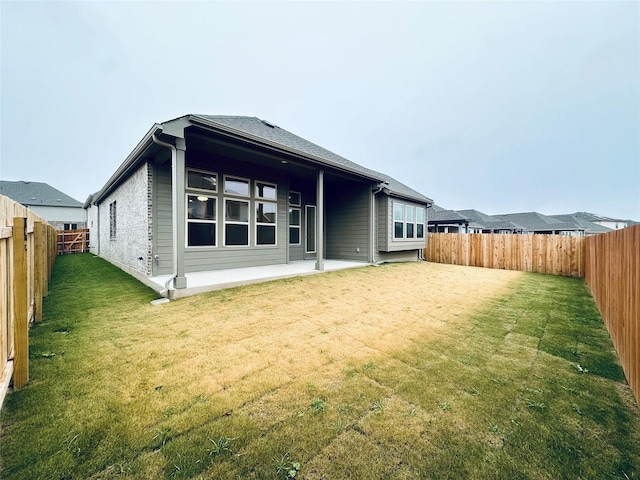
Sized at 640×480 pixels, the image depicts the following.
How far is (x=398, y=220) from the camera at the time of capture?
11352 mm

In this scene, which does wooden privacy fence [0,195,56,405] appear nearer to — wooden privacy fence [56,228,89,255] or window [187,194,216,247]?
window [187,194,216,247]

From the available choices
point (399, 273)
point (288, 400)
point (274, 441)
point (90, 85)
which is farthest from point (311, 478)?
point (90, 85)

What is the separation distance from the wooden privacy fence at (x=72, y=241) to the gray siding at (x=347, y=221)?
1529cm

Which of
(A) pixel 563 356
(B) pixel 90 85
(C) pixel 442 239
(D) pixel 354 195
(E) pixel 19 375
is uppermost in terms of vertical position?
(B) pixel 90 85

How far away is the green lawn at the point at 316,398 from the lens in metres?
1.54

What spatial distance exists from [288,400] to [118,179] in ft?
31.7

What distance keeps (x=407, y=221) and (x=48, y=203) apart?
3352cm

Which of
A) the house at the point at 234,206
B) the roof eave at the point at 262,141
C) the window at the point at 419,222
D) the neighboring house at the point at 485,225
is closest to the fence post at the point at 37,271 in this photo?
the house at the point at 234,206

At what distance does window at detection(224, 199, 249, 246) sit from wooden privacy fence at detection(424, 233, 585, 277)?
9603 mm

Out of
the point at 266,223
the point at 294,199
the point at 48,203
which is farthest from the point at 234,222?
the point at 48,203

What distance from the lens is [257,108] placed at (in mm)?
34875

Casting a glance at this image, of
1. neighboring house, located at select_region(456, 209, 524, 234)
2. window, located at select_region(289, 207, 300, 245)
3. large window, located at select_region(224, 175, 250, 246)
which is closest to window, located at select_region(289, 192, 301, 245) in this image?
window, located at select_region(289, 207, 300, 245)

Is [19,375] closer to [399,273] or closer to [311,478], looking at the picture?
[311,478]

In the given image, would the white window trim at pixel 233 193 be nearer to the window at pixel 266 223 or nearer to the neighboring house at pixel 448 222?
the window at pixel 266 223
